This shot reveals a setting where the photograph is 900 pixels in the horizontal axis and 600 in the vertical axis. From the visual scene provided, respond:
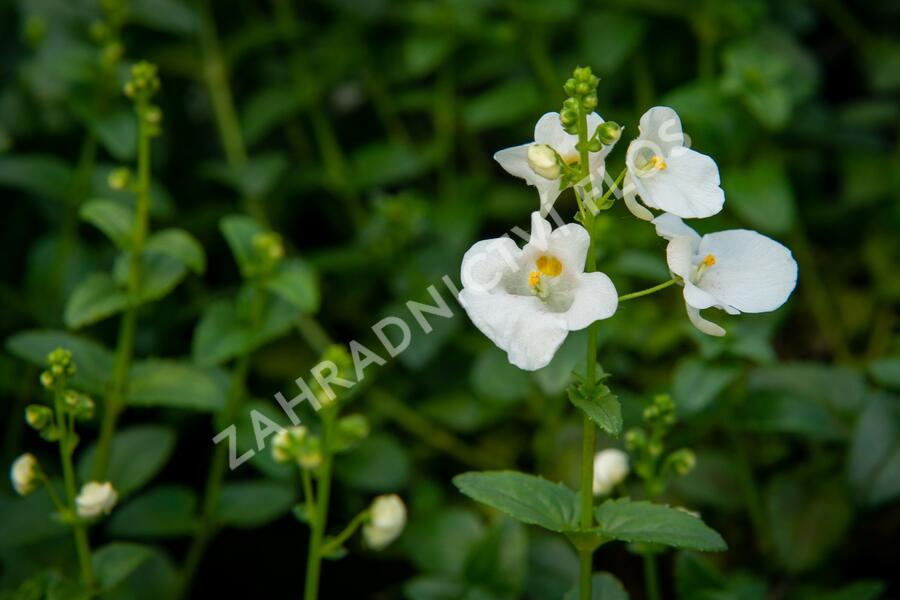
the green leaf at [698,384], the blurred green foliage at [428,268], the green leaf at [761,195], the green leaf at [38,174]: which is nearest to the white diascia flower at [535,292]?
the blurred green foliage at [428,268]

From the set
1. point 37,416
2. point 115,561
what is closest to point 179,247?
point 37,416

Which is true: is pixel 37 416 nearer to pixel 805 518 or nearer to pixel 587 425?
pixel 587 425

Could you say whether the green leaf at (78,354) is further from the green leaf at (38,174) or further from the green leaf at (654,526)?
the green leaf at (654,526)

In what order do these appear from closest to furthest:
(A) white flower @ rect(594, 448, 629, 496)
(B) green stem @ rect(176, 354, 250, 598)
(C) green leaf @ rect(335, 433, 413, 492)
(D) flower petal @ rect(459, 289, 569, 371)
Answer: (D) flower petal @ rect(459, 289, 569, 371)
(A) white flower @ rect(594, 448, 629, 496)
(B) green stem @ rect(176, 354, 250, 598)
(C) green leaf @ rect(335, 433, 413, 492)

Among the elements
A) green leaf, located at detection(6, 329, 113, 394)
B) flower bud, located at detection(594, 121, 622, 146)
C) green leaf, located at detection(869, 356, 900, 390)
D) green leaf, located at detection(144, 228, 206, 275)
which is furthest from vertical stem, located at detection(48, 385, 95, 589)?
green leaf, located at detection(869, 356, 900, 390)

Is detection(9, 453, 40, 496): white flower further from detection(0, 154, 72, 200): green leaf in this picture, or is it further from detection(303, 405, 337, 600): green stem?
detection(0, 154, 72, 200): green leaf
